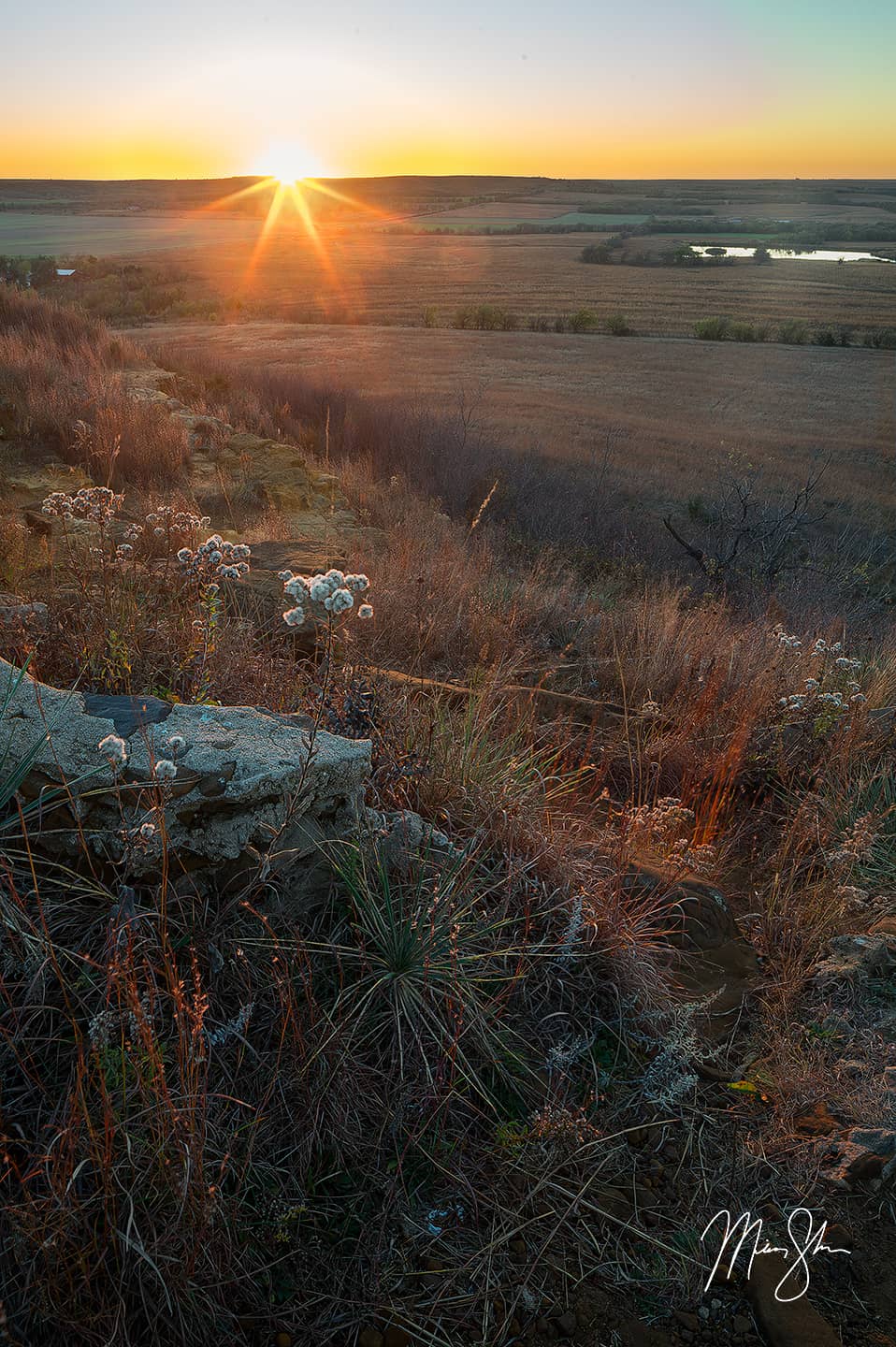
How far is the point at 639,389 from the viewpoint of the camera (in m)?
27.9

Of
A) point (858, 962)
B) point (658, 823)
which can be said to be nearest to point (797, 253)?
point (658, 823)

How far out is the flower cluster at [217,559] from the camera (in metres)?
3.11

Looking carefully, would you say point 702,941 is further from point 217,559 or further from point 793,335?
point 793,335

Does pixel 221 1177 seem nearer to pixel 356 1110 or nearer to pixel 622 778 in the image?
pixel 356 1110

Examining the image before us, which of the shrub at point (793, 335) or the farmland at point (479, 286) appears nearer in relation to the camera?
the shrub at point (793, 335)

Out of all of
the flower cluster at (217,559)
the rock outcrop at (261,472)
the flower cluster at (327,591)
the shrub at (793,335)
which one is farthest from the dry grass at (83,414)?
the shrub at (793,335)

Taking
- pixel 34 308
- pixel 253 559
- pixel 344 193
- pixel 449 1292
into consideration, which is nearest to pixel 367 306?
pixel 34 308

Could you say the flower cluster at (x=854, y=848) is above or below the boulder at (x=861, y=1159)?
above

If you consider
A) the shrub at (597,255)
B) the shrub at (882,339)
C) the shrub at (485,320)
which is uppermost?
the shrub at (597,255)

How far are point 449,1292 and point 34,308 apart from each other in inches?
764
